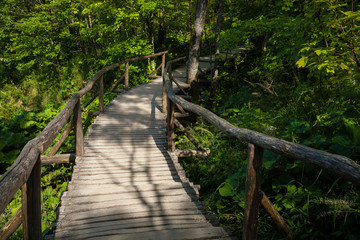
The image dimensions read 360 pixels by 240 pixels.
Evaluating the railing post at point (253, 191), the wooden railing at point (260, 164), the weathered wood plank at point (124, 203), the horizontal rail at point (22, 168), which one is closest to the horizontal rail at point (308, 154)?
the wooden railing at point (260, 164)

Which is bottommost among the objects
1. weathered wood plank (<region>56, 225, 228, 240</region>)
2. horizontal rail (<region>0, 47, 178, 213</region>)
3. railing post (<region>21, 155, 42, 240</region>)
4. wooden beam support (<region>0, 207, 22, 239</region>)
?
weathered wood plank (<region>56, 225, 228, 240</region>)

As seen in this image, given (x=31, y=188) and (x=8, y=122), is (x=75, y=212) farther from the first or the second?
→ (x=8, y=122)

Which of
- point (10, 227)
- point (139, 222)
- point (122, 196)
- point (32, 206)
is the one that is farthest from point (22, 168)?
point (122, 196)

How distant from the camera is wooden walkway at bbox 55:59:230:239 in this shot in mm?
2583

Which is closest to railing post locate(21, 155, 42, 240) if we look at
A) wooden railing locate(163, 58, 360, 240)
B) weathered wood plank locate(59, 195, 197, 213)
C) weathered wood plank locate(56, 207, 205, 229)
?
weathered wood plank locate(56, 207, 205, 229)

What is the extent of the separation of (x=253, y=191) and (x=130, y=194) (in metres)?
1.96

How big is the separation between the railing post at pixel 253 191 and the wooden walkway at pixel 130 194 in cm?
46

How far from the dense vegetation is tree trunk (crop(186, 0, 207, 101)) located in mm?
962

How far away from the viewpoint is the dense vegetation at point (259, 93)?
8.60 ft

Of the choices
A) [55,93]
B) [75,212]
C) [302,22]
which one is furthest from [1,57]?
[302,22]

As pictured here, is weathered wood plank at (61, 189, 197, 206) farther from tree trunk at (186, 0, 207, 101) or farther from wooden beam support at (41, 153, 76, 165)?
tree trunk at (186, 0, 207, 101)

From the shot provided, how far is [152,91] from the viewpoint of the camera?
9.83 metres

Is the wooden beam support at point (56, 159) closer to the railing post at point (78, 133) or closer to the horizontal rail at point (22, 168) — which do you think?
the railing post at point (78, 133)

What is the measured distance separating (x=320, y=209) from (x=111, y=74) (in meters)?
13.5
